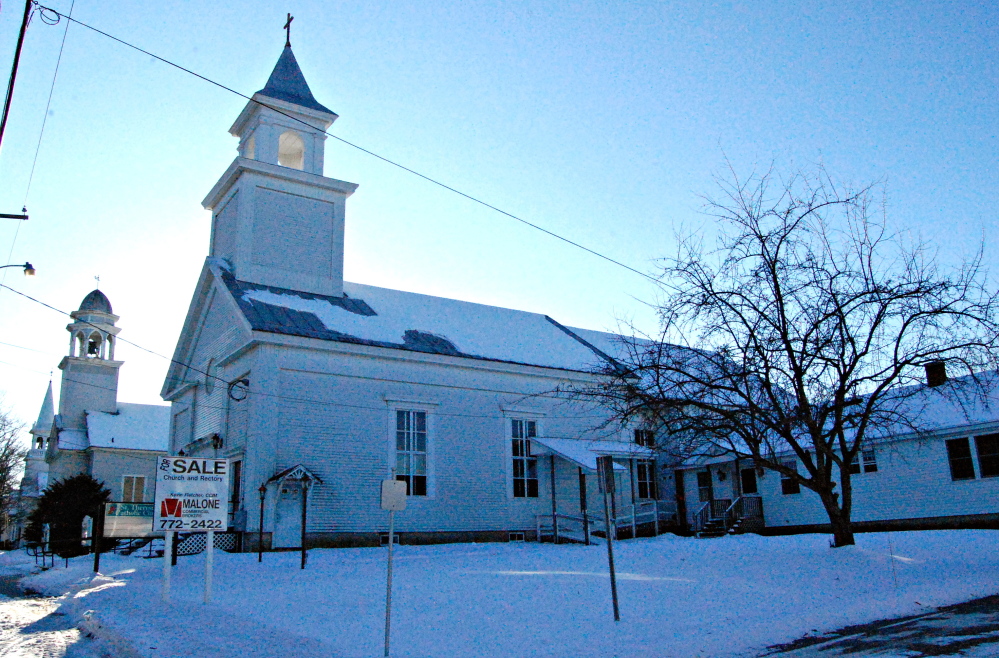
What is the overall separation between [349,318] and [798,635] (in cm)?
1762

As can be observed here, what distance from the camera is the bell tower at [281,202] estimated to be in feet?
86.9

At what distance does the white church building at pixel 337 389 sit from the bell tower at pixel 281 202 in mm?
48

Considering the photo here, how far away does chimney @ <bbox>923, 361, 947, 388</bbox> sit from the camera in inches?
618

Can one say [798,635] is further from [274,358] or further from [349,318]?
[349,318]

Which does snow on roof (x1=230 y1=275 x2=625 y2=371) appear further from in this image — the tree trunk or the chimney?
the chimney

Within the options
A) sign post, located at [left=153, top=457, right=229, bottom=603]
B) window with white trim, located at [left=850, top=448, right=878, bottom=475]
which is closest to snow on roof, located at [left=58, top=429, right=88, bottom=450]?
sign post, located at [left=153, top=457, right=229, bottom=603]

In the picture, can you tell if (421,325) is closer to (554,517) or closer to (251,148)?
(554,517)

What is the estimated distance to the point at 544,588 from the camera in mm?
13648

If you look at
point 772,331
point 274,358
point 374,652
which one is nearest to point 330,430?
point 274,358

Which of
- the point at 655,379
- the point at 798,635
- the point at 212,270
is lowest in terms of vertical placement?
the point at 798,635

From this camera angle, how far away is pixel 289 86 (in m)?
29.5

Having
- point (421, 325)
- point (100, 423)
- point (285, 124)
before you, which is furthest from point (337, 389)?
point (100, 423)

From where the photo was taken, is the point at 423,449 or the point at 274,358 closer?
the point at 274,358

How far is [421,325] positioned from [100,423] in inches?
1219
